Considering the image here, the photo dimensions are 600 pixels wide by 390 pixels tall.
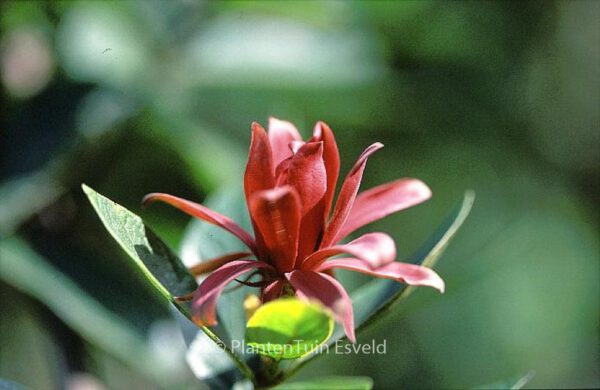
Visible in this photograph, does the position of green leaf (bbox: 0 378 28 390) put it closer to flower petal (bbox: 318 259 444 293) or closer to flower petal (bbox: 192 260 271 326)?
flower petal (bbox: 192 260 271 326)

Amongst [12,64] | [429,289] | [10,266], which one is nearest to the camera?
[429,289]

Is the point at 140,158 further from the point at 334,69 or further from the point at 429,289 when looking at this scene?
the point at 429,289

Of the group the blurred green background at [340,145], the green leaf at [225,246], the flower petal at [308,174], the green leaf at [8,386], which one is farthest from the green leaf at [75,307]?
the flower petal at [308,174]

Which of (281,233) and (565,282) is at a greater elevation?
(281,233)

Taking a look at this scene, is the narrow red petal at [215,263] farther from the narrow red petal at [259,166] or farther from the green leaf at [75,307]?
the green leaf at [75,307]

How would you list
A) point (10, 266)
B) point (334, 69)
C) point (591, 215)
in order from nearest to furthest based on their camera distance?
point (10, 266), point (334, 69), point (591, 215)

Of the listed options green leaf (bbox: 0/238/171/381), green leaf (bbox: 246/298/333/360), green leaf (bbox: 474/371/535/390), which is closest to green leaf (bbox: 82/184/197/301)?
green leaf (bbox: 246/298/333/360)

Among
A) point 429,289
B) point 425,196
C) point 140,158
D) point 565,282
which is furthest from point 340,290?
point 565,282
